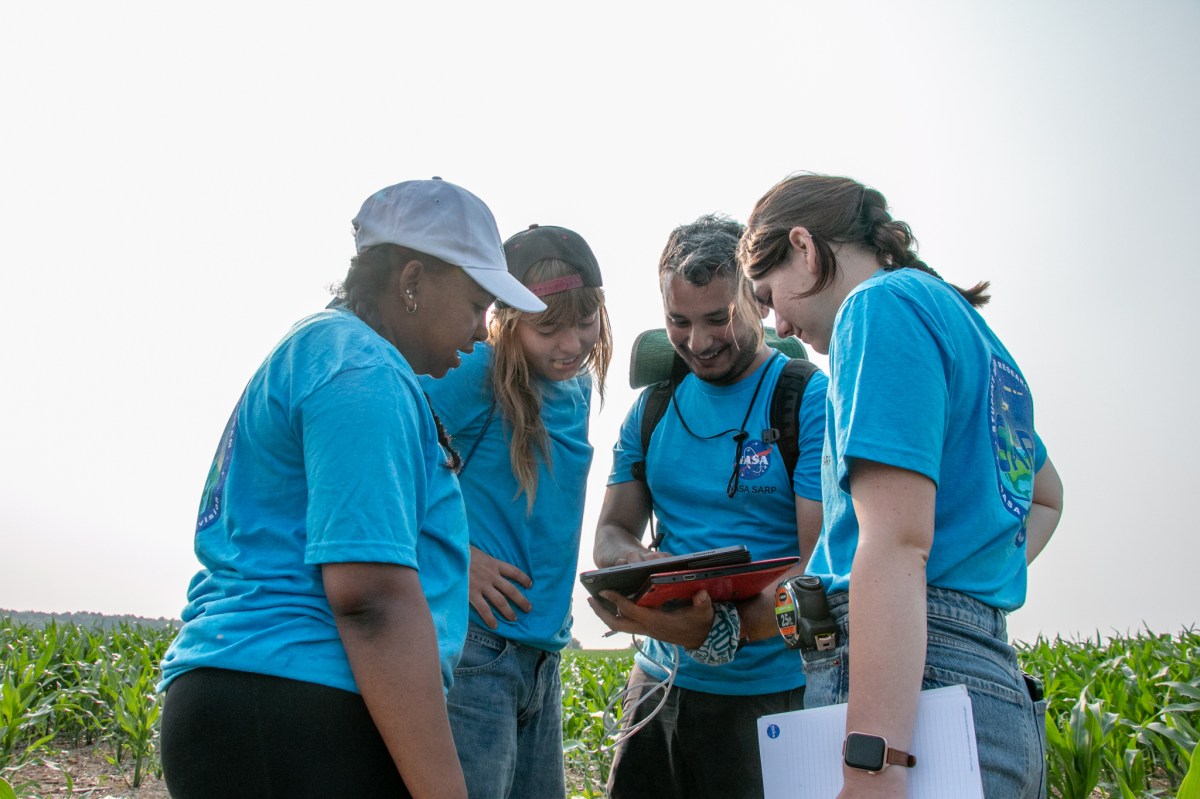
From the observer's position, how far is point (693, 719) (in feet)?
8.44

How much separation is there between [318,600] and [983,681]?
101 centimetres

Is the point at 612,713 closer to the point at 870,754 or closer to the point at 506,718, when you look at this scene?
the point at 506,718

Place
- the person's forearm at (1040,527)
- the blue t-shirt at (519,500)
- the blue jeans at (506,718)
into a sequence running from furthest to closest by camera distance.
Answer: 1. the blue t-shirt at (519,500)
2. the blue jeans at (506,718)
3. the person's forearm at (1040,527)

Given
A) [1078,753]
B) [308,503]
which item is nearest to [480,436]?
[308,503]

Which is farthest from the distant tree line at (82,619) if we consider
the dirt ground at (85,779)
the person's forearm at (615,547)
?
the person's forearm at (615,547)

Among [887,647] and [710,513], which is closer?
[887,647]

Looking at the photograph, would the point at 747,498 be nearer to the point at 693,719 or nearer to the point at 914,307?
the point at 693,719

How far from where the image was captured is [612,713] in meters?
5.23

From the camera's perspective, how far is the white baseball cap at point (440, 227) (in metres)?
1.79

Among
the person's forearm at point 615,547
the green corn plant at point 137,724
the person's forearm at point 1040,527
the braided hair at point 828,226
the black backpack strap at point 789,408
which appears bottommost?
the green corn plant at point 137,724

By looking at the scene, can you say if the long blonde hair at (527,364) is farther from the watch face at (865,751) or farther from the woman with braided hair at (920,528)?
the watch face at (865,751)

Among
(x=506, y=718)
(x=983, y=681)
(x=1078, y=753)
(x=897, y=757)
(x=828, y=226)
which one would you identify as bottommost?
(x=1078, y=753)

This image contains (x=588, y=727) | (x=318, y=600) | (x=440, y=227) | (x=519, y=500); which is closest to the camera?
(x=318, y=600)

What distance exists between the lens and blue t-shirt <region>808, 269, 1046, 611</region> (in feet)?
4.80
